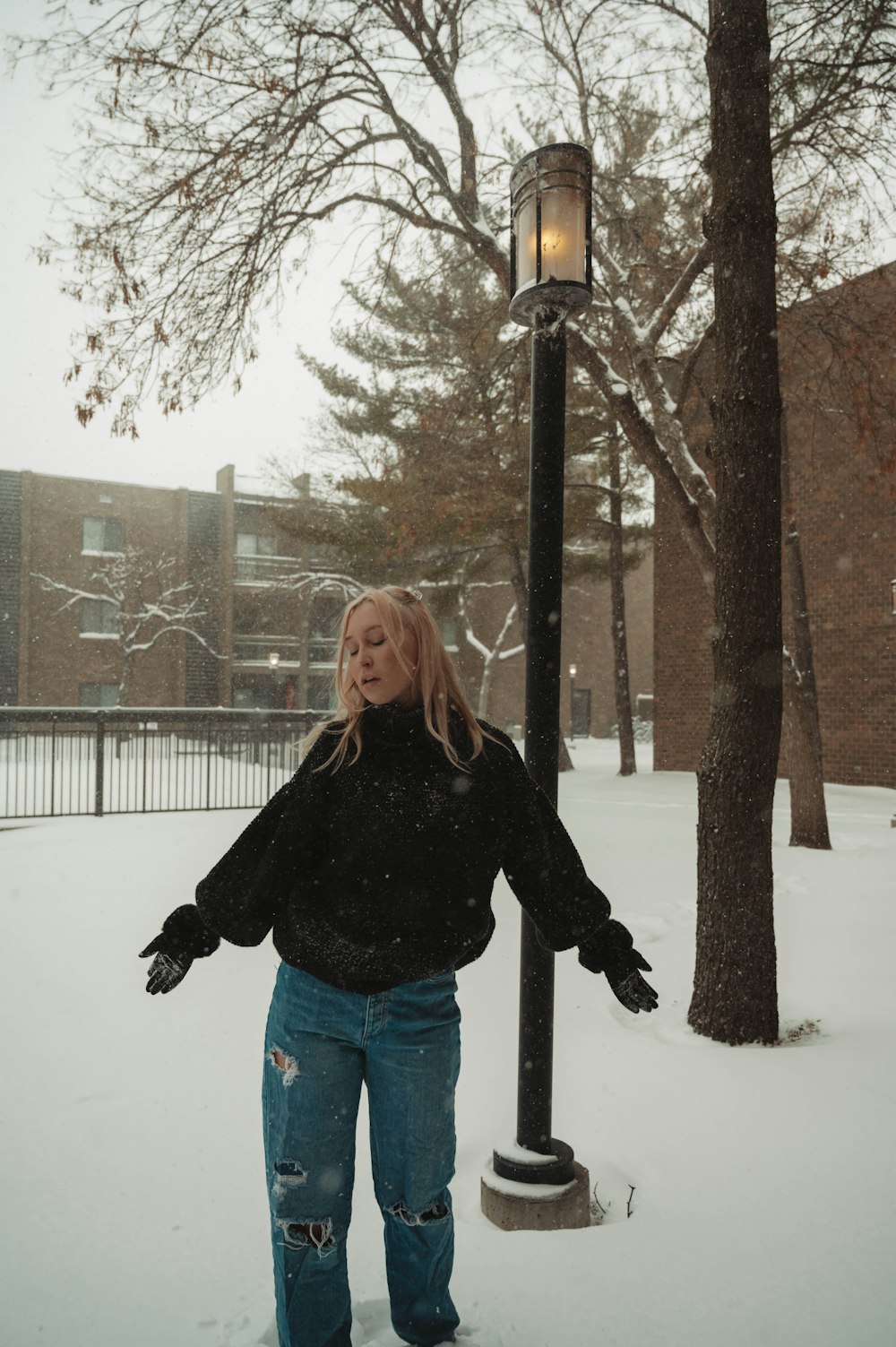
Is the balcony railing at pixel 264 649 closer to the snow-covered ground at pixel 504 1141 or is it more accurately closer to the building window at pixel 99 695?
the building window at pixel 99 695

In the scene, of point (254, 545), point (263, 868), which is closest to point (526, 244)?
point (263, 868)

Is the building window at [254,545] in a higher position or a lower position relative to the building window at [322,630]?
higher

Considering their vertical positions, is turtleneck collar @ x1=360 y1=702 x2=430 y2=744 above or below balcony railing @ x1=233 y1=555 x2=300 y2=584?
below

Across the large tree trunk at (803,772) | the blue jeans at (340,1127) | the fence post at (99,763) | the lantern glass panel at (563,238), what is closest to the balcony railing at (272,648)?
the fence post at (99,763)

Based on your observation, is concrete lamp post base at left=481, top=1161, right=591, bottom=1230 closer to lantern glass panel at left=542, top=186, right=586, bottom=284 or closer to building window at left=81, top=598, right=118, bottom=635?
lantern glass panel at left=542, top=186, right=586, bottom=284

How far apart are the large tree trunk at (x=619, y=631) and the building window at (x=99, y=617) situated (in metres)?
21.5

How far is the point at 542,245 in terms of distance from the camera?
9.79ft

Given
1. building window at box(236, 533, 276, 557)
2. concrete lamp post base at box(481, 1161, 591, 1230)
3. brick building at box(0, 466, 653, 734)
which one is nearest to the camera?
concrete lamp post base at box(481, 1161, 591, 1230)

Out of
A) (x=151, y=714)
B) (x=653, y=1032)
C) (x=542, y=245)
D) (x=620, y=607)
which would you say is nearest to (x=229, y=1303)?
(x=653, y=1032)

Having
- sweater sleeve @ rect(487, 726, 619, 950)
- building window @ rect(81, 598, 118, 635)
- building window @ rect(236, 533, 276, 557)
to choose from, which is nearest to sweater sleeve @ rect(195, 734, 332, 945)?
sweater sleeve @ rect(487, 726, 619, 950)

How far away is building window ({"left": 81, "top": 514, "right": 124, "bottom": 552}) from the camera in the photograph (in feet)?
115

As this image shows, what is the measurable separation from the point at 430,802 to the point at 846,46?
641 cm

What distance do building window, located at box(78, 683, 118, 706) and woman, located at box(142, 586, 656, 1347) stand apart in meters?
34.5

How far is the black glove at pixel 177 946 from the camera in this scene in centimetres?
204
